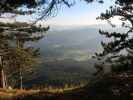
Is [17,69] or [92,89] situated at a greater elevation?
[92,89]

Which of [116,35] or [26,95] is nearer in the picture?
[26,95]

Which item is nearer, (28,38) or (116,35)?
(116,35)

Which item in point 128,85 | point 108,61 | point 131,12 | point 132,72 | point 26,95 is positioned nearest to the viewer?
point 128,85

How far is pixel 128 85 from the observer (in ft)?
53.1

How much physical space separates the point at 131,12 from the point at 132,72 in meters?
9.51

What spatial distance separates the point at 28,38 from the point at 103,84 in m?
21.7

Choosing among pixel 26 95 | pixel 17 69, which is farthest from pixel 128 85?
pixel 17 69

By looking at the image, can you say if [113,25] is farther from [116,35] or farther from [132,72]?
[132,72]

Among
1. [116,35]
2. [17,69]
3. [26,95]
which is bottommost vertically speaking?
[17,69]

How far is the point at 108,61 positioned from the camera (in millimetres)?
30109

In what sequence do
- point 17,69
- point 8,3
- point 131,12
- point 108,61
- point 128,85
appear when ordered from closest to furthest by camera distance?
point 8,3 → point 128,85 → point 131,12 → point 108,61 → point 17,69

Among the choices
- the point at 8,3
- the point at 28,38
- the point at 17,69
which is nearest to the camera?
the point at 8,3

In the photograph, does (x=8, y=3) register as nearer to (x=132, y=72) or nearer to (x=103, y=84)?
(x=103, y=84)

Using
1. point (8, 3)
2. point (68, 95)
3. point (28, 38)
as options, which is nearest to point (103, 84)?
point (68, 95)
